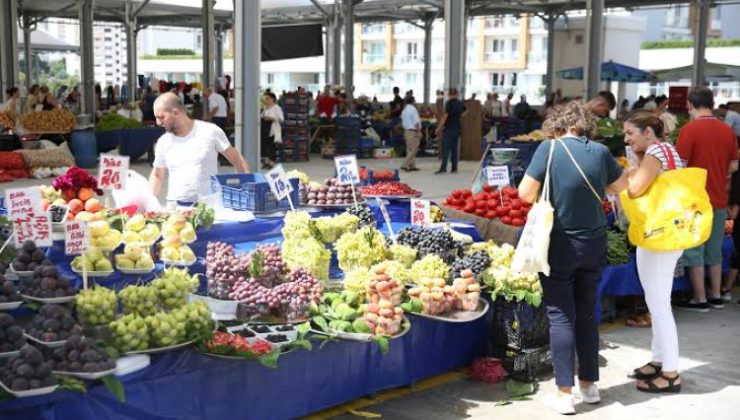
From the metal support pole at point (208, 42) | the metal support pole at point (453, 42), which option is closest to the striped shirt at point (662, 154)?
the metal support pole at point (453, 42)

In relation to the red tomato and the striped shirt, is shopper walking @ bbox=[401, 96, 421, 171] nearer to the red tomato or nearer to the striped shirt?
the red tomato

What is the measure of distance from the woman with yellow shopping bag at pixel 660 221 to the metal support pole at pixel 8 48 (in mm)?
17599

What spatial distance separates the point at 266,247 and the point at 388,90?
55.7 m

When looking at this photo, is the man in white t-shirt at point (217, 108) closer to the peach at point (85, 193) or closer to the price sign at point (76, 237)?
the peach at point (85, 193)

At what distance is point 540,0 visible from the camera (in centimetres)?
2759

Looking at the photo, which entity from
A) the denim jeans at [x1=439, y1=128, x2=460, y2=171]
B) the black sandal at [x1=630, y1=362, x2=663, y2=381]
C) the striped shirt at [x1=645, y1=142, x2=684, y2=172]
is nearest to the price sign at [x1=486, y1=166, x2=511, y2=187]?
the striped shirt at [x1=645, y1=142, x2=684, y2=172]

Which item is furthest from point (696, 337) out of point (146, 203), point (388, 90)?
point (388, 90)

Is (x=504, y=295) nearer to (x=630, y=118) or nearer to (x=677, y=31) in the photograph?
(x=630, y=118)

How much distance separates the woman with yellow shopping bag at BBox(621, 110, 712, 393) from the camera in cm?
481

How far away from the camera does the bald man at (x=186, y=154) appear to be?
5480 millimetres

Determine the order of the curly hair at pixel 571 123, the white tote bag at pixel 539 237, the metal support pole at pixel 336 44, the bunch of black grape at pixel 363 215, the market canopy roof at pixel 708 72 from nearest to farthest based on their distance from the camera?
the white tote bag at pixel 539 237
the curly hair at pixel 571 123
the bunch of black grape at pixel 363 215
the metal support pole at pixel 336 44
the market canopy roof at pixel 708 72

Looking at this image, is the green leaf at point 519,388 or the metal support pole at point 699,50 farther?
the metal support pole at point 699,50

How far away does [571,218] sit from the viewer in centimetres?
432

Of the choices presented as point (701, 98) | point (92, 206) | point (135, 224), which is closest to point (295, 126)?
point (701, 98)
